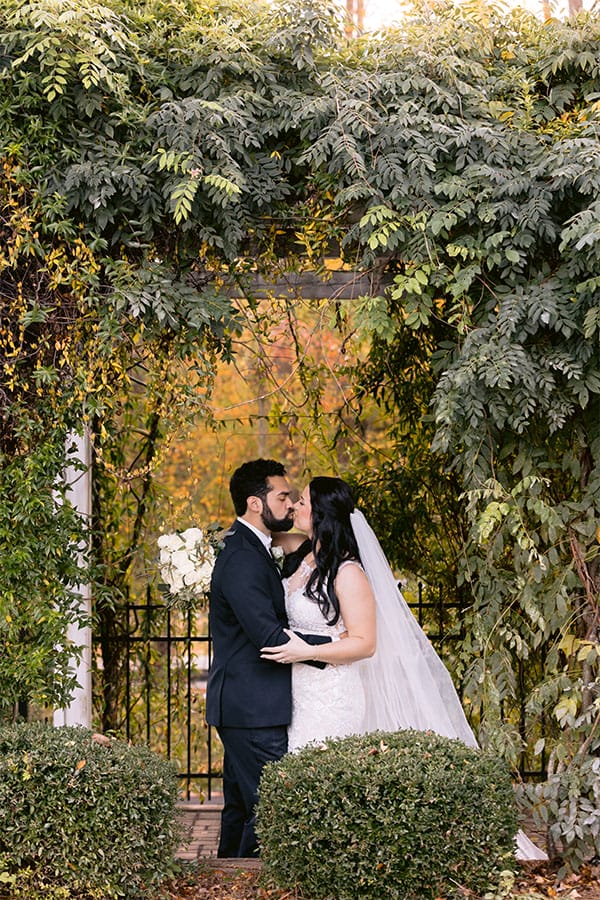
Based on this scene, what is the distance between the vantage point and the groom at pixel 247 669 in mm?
4359

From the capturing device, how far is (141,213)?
408 cm

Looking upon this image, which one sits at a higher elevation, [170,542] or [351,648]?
[170,542]

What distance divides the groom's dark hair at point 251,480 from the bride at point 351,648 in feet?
0.72

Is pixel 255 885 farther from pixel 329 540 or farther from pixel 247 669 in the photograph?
pixel 329 540

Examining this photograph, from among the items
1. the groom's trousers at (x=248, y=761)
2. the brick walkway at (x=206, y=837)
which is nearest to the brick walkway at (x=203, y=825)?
the brick walkway at (x=206, y=837)

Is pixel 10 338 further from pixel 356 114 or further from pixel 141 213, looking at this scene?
pixel 356 114

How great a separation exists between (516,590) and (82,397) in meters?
2.02

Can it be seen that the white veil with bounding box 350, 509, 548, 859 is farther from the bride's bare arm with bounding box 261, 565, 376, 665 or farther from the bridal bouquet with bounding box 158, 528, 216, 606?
the bridal bouquet with bounding box 158, 528, 216, 606

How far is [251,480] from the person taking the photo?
4656 millimetres

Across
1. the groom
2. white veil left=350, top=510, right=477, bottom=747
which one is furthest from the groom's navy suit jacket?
white veil left=350, top=510, right=477, bottom=747

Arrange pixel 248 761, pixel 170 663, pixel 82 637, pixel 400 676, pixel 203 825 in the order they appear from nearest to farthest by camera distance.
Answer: pixel 248 761, pixel 400 676, pixel 82 637, pixel 203 825, pixel 170 663

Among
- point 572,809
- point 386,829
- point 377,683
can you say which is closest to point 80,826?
point 386,829

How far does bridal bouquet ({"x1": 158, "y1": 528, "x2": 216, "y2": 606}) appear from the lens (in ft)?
14.7

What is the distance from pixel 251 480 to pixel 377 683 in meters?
1.10
